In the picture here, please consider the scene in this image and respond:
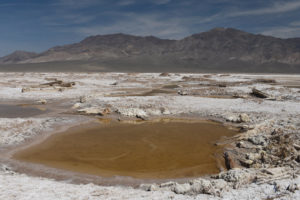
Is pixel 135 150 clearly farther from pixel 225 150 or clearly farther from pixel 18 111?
pixel 18 111

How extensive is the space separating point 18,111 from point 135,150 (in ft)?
34.8

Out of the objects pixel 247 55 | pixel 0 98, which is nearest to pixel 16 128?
pixel 0 98

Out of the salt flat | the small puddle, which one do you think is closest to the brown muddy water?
the salt flat

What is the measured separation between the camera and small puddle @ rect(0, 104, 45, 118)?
1457cm

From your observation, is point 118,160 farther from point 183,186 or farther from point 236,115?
point 236,115

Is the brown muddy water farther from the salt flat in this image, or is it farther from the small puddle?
the small puddle

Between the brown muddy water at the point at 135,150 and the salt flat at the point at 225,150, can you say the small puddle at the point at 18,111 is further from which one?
the brown muddy water at the point at 135,150

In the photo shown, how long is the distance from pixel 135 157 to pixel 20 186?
3.60m

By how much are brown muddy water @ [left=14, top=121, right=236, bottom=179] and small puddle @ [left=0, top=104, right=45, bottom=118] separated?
5275 mm

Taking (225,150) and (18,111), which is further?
(18,111)

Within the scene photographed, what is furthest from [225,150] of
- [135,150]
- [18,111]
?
[18,111]

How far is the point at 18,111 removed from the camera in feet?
51.9

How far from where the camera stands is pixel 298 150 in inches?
295

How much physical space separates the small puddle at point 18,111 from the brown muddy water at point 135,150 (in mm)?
5275
